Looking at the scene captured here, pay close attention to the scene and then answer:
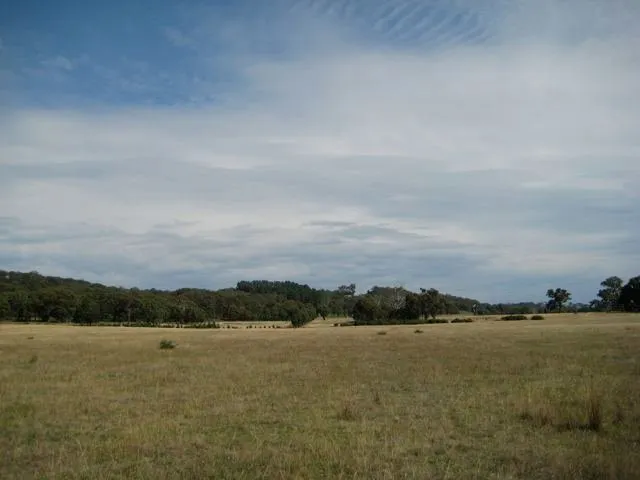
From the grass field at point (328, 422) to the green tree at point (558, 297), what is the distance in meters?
143

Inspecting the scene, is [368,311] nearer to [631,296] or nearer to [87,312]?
[631,296]

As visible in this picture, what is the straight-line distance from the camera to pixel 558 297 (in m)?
160

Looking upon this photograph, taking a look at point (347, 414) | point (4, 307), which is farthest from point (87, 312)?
point (347, 414)

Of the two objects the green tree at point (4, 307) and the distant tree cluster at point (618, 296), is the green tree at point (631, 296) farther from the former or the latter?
the green tree at point (4, 307)

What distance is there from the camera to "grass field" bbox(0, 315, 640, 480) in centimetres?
1013

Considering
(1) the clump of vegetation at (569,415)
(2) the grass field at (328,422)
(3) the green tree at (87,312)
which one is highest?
(3) the green tree at (87,312)

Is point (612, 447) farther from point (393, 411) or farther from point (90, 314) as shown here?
point (90, 314)

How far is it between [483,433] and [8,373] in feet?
71.3

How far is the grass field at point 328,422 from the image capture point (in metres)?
10.1

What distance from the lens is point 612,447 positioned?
35.8ft

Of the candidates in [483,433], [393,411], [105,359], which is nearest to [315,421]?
[393,411]

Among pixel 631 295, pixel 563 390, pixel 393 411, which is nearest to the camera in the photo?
pixel 393 411

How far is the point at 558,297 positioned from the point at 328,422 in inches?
6310

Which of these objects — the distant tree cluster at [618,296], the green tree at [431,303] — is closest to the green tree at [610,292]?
the distant tree cluster at [618,296]
